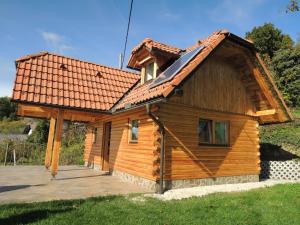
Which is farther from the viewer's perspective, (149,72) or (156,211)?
(149,72)

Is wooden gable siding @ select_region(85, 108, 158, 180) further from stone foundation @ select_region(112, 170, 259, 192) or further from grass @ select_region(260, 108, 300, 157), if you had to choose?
grass @ select_region(260, 108, 300, 157)

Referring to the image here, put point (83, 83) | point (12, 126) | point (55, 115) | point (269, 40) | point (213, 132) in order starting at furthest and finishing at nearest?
point (12, 126), point (269, 40), point (55, 115), point (83, 83), point (213, 132)

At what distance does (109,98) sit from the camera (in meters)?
12.7

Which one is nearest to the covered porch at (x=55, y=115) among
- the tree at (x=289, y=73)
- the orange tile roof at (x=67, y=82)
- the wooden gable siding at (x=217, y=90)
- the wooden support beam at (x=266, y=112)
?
the orange tile roof at (x=67, y=82)

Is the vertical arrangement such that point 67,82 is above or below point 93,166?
above

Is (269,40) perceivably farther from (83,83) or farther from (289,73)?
(83,83)

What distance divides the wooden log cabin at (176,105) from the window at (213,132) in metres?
0.04

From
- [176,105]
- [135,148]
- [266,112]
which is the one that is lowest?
[135,148]

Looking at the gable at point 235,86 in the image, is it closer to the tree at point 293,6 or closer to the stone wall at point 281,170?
the tree at point 293,6

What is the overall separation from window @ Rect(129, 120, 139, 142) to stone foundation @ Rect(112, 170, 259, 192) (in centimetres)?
153

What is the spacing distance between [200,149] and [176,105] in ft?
6.73

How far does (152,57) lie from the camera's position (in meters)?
11.4

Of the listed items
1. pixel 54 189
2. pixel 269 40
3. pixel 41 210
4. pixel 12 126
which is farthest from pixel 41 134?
pixel 12 126

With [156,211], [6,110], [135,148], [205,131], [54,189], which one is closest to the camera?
[156,211]
